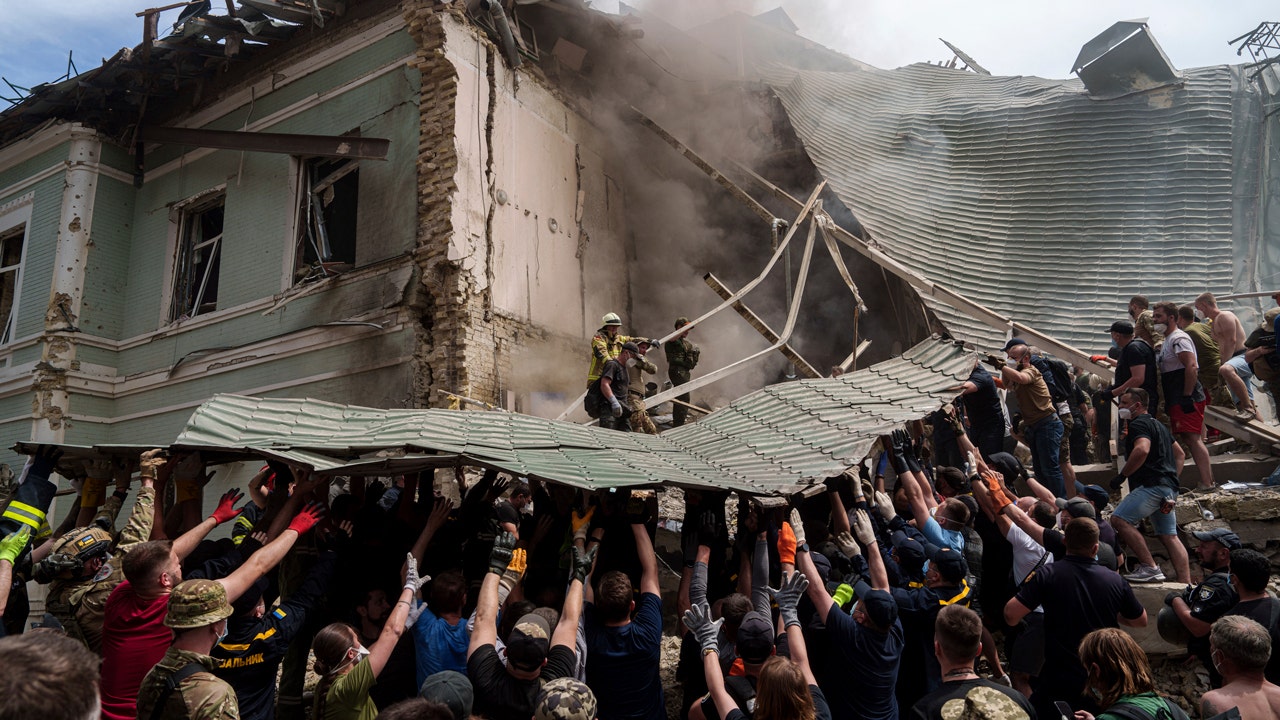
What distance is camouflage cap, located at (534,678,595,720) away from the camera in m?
2.88

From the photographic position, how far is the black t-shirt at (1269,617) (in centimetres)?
359

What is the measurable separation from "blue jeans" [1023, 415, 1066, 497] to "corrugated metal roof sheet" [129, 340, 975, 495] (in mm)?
1280

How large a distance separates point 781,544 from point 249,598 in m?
2.55

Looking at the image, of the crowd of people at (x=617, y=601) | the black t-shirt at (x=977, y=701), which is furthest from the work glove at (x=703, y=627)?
the black t-shirt at (x=977, y=701)

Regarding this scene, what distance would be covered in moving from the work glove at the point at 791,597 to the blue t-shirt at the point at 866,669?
0.79ft

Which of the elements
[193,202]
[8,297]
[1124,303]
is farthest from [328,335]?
[1124,303]

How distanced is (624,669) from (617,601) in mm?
304

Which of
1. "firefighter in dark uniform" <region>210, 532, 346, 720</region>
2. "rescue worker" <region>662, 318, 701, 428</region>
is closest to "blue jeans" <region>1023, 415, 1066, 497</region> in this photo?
"rescue worker" <region>662, 318, 701, 428</region>

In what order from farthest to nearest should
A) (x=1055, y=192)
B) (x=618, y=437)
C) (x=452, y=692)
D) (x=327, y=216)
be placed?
(x=1055, y=192)
(x=327, y=216)
(x=618, y=437)
(x=452, y=692)

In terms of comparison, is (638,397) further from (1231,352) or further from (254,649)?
(1231,352)

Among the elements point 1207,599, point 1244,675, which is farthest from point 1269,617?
point 1244,675

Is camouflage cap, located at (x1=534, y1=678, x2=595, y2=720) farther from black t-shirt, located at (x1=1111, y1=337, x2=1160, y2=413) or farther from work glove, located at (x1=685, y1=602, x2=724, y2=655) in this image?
black t-shirt, located at (x1=1111, y1=337, x2=1160, y2=413)

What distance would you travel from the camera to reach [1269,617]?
143 inches

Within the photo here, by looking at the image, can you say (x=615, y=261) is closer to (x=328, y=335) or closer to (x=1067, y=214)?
(x=328, y=335)
